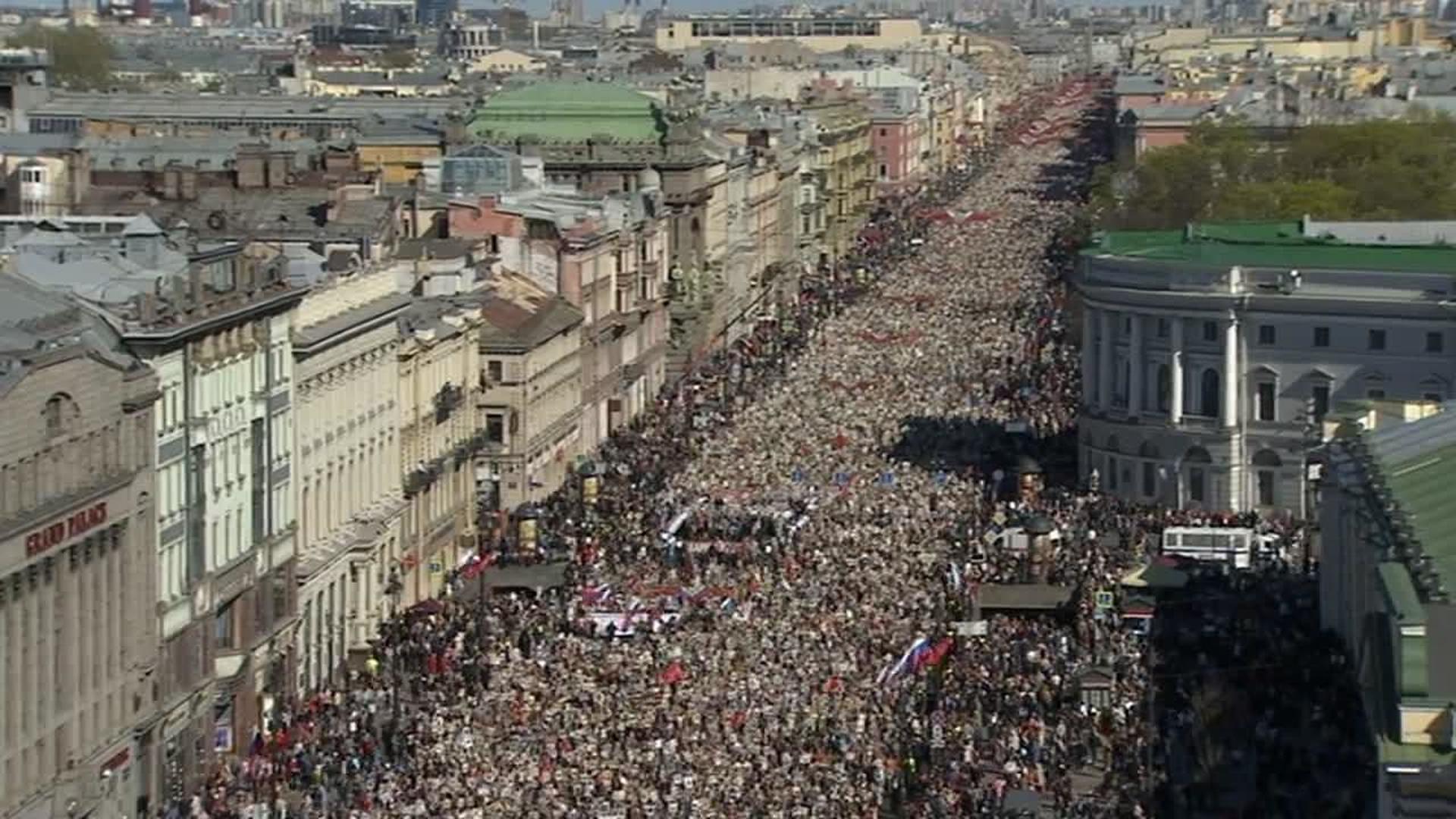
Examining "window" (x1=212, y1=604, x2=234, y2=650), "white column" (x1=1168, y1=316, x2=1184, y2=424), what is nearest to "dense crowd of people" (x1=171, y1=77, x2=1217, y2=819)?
"window" (x1=212, y1=604, x2=234, y2=650)

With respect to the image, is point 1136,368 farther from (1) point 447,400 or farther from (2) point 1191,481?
(1) point 447,400

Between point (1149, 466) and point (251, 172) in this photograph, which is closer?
point (1149, 466)

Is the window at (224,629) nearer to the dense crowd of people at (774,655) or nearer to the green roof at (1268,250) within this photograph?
the dense crowd of people at (774,655)

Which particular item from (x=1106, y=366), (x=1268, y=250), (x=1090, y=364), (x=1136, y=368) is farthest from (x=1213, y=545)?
(x=1090, y=364)

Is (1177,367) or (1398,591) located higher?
(1398,591)

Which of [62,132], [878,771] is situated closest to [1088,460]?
[878,771]

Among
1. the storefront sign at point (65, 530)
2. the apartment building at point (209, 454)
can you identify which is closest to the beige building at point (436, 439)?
the apartment building at point (209, 454)
